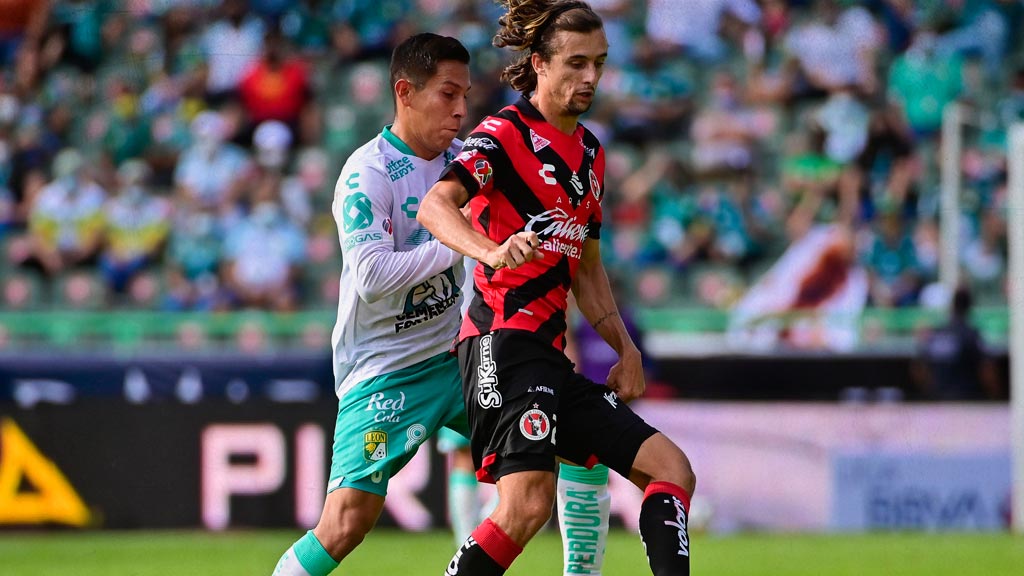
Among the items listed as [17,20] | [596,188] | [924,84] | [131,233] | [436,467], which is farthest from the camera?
[17,20]

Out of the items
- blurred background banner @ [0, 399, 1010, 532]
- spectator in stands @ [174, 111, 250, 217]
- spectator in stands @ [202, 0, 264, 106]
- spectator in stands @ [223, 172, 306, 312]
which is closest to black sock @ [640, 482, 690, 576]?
blurred background banner @ [0, 399, 1010, 532]

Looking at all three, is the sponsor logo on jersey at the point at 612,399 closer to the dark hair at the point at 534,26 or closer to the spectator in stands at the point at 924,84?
the dark hair at the point at 534,26

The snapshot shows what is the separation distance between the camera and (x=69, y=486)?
12430mm

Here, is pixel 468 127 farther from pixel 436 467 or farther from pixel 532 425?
pixel 532 425

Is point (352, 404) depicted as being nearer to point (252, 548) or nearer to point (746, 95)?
point (252, 548)

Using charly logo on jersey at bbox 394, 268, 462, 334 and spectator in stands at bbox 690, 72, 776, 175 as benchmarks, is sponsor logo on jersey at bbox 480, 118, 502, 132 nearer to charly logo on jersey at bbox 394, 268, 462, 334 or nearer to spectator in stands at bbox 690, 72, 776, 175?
charly logo on jersey at bbox 394, 268, 462, 334

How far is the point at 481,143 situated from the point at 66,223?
12213 millimetres

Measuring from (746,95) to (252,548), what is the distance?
8.71 metres

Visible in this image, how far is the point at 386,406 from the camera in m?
5.78

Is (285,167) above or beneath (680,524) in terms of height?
above

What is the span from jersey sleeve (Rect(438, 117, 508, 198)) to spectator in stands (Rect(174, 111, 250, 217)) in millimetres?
11413

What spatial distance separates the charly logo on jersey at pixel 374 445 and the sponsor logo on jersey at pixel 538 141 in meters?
1.24

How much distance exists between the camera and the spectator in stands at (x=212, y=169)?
650 inches

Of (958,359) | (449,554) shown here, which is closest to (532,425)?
(449,554)
